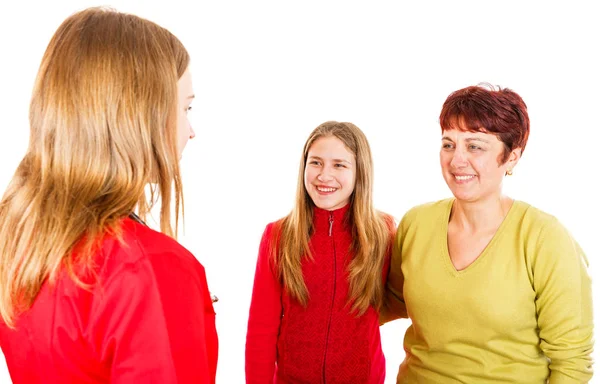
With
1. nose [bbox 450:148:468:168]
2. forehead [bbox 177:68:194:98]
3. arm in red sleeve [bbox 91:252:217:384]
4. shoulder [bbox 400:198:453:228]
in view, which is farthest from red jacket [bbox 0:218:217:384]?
shoulder [bbox 400:198:453:228]

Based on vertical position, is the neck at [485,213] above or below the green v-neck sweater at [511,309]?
above

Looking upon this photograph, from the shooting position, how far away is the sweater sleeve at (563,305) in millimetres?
1663

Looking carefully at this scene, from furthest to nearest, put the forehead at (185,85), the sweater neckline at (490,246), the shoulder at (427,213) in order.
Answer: the shoulder at (427,213) < the sweater neckline at (490,246) < the forehead at (185,85)

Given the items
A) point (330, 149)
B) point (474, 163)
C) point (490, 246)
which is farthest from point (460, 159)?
point (330, 149)

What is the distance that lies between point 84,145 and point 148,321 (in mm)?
291

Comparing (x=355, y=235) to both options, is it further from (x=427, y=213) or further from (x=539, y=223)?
(x=539, y=223)

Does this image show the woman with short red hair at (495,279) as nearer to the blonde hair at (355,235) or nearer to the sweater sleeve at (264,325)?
the blonde hair at (355,235)

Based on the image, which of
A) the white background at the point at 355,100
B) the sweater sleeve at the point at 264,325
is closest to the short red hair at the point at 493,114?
the sweater sleeve at the point at 264,325

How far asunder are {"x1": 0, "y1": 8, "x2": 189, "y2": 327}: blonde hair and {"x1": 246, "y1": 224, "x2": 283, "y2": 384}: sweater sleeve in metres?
1.16

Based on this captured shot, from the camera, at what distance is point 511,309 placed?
171 cm

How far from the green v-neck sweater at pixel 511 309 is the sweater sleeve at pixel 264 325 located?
51 cm

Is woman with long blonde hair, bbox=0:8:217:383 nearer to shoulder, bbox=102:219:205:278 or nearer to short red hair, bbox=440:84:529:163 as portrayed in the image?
shoulder, bbox=102:219:205:278

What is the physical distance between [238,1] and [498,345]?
206 centimetres

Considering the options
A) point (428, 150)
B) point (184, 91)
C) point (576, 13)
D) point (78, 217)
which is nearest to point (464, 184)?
point (184, 91)
